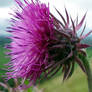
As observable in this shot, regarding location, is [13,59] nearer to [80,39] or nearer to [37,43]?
[37,43]

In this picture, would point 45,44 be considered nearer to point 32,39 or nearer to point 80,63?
point 32,39

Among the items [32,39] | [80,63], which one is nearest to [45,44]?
[32,39]

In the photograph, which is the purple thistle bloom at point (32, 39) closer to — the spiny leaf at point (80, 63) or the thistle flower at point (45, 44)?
the thistle flower at point (45, 44)

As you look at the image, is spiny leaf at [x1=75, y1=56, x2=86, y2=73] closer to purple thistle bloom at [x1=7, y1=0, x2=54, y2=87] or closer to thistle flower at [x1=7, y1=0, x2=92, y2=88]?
thistle flower at [x1=7, y1=0, x2=92, y2=88]

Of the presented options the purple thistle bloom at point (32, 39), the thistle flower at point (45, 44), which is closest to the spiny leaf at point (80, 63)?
the thistle flower at point (45, 44)

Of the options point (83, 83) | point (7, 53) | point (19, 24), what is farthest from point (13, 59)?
point (83, 83)

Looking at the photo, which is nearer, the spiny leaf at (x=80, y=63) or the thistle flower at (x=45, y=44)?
the spiny leaf at (x=80, y=63)

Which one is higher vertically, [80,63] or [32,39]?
[32,39]
